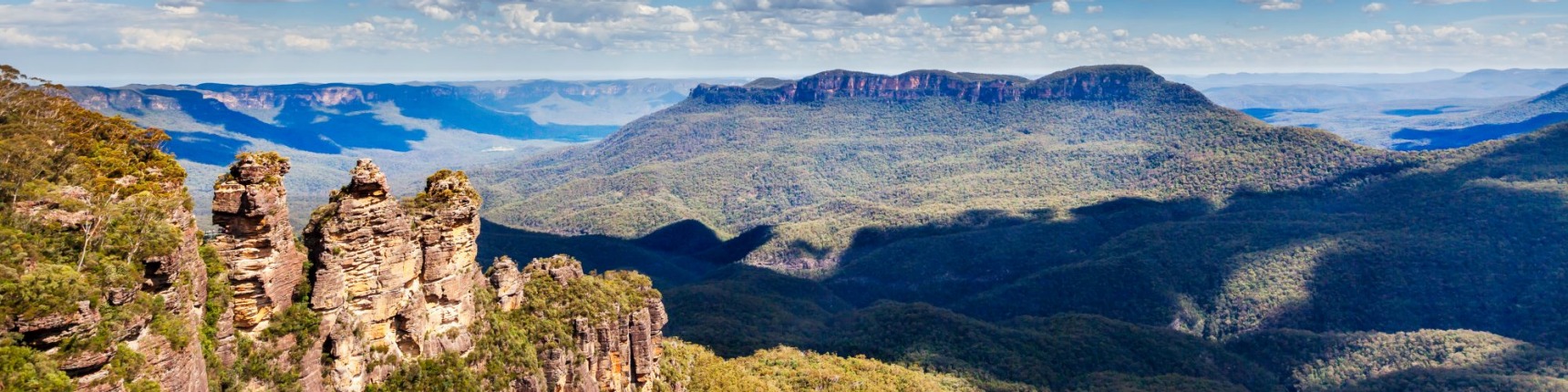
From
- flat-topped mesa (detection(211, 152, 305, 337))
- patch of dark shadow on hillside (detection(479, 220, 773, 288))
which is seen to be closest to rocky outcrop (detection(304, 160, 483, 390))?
flat-topped mesa (detection(211, 152, 305, 337))

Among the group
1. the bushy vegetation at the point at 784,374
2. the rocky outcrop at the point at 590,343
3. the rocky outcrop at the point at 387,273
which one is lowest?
the bushy vegetation at the point at 784,374

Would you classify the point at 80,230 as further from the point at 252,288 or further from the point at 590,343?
the point at 590,343

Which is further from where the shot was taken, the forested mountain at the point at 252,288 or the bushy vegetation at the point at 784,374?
the bushy vegetation at the point at 784,374

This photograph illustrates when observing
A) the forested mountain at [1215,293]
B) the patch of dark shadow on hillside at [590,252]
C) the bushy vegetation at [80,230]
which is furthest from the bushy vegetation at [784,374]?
Result: the patch of dark shadow on hillside at [590,252]

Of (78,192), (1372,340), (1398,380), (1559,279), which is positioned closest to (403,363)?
(78,192)

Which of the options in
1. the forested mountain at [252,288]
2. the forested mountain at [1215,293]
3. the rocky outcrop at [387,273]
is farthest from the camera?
the forested mountain at [1215,293]

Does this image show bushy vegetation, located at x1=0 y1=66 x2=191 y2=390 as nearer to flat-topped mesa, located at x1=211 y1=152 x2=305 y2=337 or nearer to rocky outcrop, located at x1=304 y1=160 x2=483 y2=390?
flat-topped mesa, located at x1=211 y1=152 x2=305 y2=337

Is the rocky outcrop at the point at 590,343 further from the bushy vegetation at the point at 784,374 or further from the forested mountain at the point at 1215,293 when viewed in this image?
the forested mountain at the point at 1215,293

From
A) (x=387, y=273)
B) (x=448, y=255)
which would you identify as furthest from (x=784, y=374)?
(x=387, y=273)
